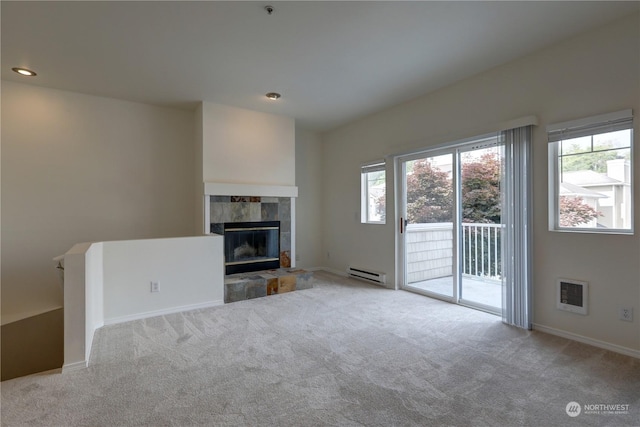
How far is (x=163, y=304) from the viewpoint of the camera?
3568mm

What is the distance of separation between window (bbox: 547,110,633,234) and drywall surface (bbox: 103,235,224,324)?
12.5 feet

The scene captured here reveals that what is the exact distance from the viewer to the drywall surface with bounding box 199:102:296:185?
4520mm

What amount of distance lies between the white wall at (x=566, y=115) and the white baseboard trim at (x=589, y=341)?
2 centimetres

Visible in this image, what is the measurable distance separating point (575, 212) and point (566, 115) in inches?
35.9

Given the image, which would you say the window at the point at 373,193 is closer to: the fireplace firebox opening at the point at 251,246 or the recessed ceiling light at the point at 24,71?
the fireplace firebox opening at the point at 251,246

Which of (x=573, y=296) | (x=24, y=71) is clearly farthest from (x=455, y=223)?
(x=24, y=71)

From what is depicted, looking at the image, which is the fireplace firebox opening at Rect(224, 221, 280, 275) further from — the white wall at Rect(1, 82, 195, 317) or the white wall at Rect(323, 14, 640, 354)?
the white wall at Rect(323, 14, 640, 354)

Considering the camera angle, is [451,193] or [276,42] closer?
[276,42]

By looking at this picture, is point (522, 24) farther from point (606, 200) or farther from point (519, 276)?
point (519, 276)

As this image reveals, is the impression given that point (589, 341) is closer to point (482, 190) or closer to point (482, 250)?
point (482, 250)

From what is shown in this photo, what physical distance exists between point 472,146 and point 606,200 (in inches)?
55.9

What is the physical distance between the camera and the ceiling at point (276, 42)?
2.40 m

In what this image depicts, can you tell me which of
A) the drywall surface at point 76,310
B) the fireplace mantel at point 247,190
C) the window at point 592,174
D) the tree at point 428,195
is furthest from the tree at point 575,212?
the drywall surface at point 76,310

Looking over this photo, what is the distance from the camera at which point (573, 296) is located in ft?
9.24
